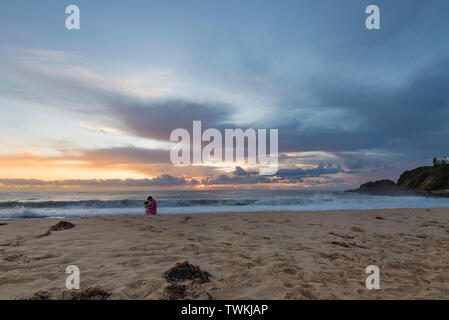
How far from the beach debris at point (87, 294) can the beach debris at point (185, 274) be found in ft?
2.95

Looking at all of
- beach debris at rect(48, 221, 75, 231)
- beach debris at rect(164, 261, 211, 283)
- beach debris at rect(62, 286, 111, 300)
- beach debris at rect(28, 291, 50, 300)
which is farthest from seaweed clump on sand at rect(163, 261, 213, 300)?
beach debris at rect(48, 221, 75, 231)

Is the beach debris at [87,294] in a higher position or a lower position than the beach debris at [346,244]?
higher

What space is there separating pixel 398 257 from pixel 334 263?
65.2 inches

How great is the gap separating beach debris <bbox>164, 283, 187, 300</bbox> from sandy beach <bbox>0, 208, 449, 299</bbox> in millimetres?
Answer: 67

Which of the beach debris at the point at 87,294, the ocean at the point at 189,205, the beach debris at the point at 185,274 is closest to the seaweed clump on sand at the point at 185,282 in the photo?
the beach debris at the point at 185,274

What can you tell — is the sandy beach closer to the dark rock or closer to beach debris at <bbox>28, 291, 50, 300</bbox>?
beach debris at <bbox>28, 291, 50, 300</bbox>

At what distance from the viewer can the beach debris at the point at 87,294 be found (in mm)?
3033

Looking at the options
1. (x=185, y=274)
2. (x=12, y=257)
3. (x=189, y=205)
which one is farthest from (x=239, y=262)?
(x=189, y=205)

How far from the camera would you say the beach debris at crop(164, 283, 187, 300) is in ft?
10.1

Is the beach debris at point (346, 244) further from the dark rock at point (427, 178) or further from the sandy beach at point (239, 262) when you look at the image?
the dark rock at point (427, 178)

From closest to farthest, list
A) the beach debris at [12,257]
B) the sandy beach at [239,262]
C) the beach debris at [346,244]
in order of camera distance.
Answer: the sandy beach at [239,262] < the beach debris at [12,257] < the beach debris at [346,244]

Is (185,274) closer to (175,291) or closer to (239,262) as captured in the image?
(175,291)
